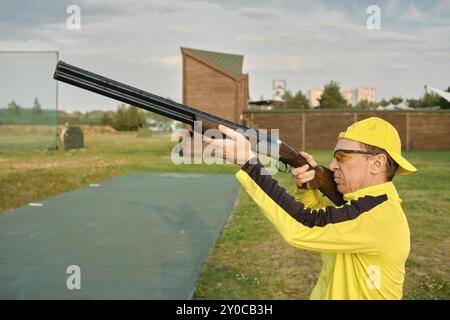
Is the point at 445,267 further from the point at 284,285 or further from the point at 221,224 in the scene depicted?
the point at 221,224

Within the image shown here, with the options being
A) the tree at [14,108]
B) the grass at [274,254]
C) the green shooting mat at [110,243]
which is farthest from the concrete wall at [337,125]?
the green shooting mat at [110,243]

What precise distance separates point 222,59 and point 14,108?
12.7 meters

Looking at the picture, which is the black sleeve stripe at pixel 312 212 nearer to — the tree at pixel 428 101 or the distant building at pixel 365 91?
the tree at pixel 428 101

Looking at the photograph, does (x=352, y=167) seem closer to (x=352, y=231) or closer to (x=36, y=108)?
(x=352, y=231)

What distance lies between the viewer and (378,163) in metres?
2.21

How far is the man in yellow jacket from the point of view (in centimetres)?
209

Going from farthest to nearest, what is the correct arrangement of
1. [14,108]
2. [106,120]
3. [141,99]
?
[106,120]
[14,108]
[141,99]

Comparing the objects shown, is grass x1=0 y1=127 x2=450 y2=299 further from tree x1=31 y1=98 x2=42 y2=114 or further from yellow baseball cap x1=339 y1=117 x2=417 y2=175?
tree x1=31 y1=98 x2=42 y2=114

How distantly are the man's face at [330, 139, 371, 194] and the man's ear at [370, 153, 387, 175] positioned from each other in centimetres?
2

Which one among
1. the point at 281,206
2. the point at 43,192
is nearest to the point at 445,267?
the point at 281,206

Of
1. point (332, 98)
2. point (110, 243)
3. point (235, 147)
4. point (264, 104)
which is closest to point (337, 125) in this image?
point (264, 104)

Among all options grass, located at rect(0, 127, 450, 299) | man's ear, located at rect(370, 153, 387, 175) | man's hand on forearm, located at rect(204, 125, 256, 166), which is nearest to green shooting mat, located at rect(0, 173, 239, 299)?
grass, located at rect(0, 127, 450, 299)

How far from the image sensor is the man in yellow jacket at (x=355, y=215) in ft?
6.87

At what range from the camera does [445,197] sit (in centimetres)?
1285
